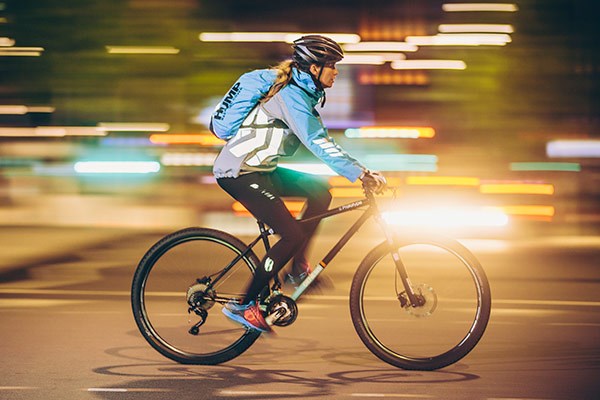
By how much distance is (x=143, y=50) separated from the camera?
20.6m

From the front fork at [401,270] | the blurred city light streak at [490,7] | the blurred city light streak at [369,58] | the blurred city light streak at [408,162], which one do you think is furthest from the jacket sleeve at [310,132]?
the blurred city light streak at [369,58]

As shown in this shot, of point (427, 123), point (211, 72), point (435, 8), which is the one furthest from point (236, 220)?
point (435, 8)

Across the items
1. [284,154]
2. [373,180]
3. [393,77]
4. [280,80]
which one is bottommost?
[393,77]

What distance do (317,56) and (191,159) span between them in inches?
684

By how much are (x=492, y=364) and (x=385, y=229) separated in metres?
1.05

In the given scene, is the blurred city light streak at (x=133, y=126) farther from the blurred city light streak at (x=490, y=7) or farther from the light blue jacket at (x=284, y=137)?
the light blue jacket at (x=284, y=137)

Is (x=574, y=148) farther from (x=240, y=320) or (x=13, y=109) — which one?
(x=240, y=320)

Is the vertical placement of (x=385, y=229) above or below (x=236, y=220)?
above

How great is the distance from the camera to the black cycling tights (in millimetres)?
6344

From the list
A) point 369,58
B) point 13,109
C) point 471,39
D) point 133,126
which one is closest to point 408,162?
point 471,39

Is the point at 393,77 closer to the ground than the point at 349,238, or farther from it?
closer to the ground

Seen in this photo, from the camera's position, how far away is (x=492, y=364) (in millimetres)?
6582

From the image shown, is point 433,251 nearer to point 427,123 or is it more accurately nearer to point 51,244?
point 51,244

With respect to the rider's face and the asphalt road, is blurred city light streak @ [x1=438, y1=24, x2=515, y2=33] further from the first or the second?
the rider's face
